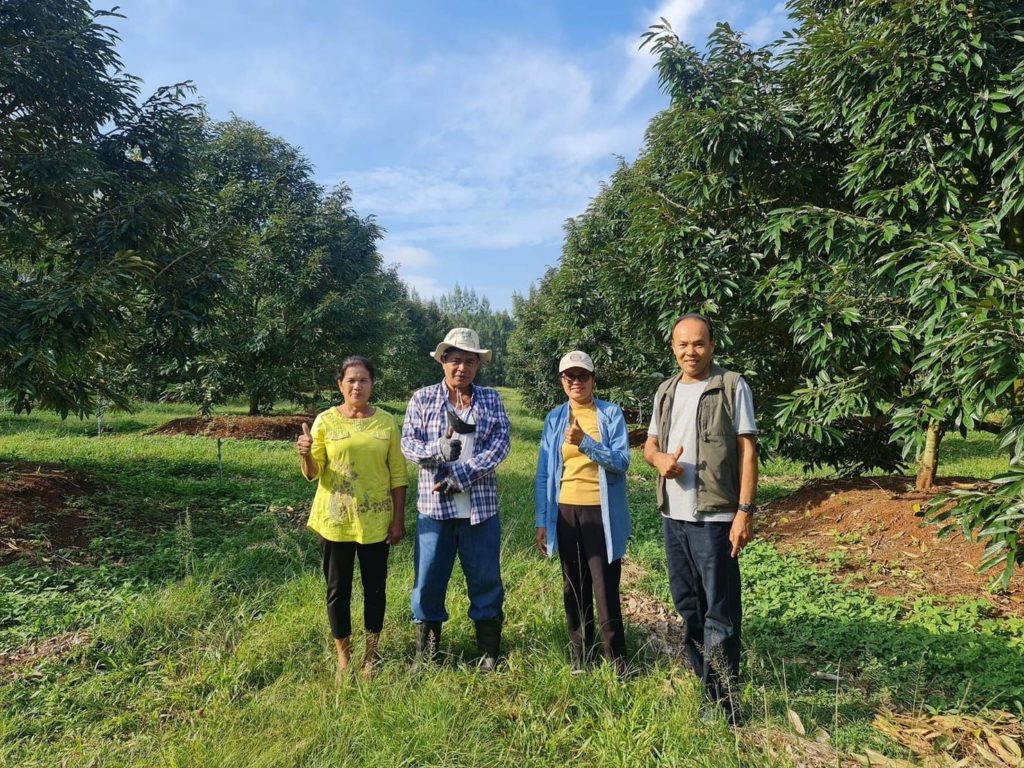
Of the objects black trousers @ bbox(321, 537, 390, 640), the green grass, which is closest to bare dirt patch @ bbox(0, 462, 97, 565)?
the green grass

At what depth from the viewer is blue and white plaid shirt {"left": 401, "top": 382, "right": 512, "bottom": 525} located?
315 cm

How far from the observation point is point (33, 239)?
5.77 meters

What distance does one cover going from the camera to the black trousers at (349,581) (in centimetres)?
318

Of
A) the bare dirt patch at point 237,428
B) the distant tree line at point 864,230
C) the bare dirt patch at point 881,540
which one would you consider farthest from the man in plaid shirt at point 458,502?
the bare dirt patch at point 237,428

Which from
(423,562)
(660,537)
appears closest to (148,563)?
(423,562)

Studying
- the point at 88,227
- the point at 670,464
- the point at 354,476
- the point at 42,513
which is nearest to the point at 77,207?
the point at 88,227

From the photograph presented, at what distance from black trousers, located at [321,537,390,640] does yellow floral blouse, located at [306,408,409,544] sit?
7 centimetres

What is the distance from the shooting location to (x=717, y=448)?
9.00 ft

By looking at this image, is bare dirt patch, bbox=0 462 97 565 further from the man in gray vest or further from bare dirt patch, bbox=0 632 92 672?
the man in gray vest

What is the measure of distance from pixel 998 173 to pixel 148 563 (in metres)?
7.50

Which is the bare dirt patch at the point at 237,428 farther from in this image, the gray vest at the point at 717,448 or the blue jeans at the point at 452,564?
the gray vest at the point at 717,448

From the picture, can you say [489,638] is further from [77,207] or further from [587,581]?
[77,207]

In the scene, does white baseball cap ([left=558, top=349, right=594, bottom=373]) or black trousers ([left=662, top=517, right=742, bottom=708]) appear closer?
black trousers ([left=662, top=517, right=742, bottom=708])

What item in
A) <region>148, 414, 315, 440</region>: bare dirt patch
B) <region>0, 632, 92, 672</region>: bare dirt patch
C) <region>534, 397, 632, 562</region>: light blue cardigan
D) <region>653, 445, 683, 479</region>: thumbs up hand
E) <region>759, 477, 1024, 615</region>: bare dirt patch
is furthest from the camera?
<region>148, 414, 315, 440</region>: bare dirt patch
